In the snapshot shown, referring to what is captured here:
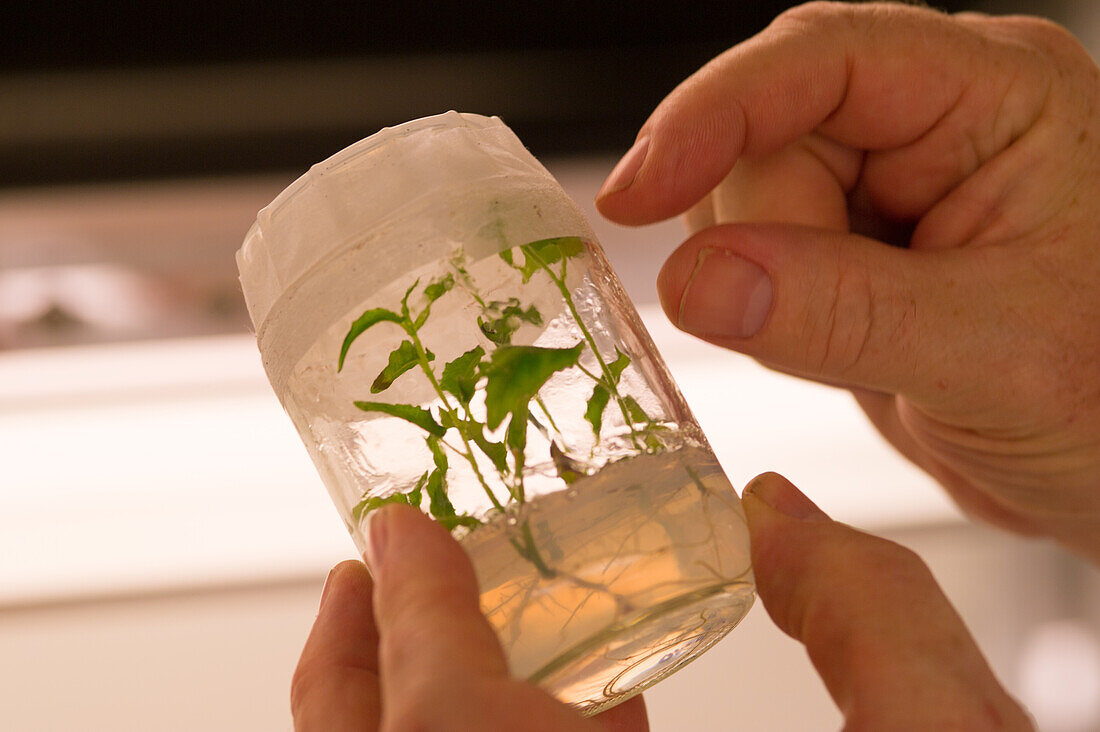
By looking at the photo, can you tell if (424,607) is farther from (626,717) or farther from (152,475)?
(152,475)

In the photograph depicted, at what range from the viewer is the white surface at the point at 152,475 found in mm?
1310

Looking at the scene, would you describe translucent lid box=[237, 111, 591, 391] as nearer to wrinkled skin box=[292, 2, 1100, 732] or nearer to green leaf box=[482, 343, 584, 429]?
green leaf box=[482, 343, 584, 429]

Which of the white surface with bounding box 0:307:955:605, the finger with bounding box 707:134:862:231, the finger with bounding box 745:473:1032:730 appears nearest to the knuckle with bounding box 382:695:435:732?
the finger with bounding box 745:473:1032:730

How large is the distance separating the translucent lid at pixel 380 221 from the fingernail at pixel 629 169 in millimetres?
144

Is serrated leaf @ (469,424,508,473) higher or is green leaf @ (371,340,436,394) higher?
green leaf @ (371,340,436,394)

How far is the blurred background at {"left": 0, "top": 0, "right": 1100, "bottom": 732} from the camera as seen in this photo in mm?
1285

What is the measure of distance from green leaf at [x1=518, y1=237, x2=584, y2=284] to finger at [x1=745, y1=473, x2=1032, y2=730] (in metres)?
0.20

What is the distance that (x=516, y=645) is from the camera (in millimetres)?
437

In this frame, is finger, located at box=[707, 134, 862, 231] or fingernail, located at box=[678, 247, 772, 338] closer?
fingernail, located at box=[678, 247, 772, 338]

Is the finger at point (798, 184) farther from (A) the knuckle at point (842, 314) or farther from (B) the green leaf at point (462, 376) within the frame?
(B) the green leaf at point (462, 376)

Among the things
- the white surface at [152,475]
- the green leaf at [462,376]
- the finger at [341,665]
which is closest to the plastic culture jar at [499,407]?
the green leaf at [462,376]

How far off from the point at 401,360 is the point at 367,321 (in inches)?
1.1

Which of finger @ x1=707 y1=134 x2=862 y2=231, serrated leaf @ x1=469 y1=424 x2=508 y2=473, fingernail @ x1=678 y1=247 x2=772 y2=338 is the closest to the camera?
serrated leaf @ x1=469 y1=424 x2=508 y2=473

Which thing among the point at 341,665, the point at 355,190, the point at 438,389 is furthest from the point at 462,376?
the point at 341,665
